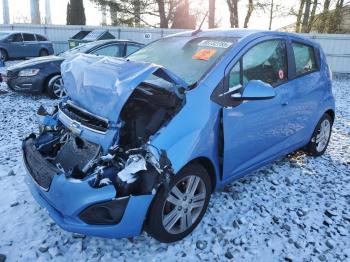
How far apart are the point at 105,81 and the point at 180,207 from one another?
3.82ft

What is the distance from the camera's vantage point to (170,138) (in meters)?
2.64

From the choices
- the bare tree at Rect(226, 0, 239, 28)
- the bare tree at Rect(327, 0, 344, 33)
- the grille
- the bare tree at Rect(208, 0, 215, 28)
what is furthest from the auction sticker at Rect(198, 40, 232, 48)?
the bare tree at Rect(327, 0, 344, 33)

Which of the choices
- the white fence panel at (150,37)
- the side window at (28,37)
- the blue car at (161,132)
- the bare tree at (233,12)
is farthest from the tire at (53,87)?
the bare tree at (233,12)

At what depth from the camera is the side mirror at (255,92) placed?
3049 millimetres

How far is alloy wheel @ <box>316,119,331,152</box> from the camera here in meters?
4.91

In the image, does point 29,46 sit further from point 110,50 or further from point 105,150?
point 105,150

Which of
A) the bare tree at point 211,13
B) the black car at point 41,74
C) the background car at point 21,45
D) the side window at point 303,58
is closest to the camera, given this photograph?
the side window at point 303,58

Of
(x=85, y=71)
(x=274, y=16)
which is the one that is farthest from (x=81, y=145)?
(x=274, y=16)

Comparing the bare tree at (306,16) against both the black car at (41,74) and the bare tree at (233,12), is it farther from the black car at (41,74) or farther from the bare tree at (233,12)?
the black car at (41,74)

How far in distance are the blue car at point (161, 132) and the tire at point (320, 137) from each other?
40.3 inches

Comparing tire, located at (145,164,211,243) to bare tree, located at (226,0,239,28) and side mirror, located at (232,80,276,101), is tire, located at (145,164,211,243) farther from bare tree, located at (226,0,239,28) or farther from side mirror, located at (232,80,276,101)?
bare tree, located at (226,0,239,28)

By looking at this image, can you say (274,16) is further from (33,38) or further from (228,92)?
(228,92)

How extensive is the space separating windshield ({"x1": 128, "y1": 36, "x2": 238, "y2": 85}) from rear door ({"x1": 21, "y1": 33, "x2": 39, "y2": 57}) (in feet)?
50.4

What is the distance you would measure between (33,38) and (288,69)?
16718 millimetres
